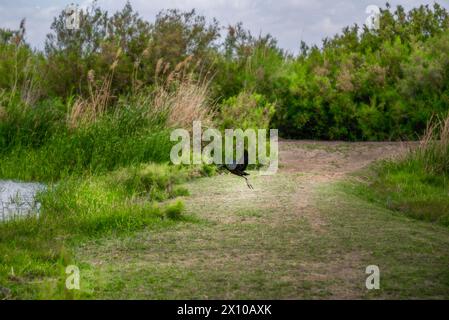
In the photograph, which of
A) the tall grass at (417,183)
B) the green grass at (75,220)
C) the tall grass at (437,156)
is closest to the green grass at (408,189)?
the tall grass at (417,183)

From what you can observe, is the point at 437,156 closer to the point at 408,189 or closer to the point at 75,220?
the point at 408,189

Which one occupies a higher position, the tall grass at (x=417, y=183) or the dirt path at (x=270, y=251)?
the tall grass at (x=417, y=183)

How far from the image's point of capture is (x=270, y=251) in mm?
6059

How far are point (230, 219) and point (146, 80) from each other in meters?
7.39

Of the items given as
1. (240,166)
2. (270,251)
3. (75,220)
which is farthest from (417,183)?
(75,220)

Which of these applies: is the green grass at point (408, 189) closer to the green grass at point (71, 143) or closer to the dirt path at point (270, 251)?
the dirt path at point (270, 251)

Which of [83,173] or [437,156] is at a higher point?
[437,156]

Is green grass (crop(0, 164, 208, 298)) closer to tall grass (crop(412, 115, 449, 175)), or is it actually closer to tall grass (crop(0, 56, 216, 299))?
tall grass (crop(0, 56, 216, 299))

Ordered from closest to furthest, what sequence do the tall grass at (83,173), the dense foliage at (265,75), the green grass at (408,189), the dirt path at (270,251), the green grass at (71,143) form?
the dirt path at (270,251) → the tall grass at (83,173) → the green grass at (408,189) → the green grass at (71,143) → the dense foliage at (265,75)

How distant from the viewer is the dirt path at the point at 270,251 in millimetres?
4930

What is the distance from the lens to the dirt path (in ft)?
16.2

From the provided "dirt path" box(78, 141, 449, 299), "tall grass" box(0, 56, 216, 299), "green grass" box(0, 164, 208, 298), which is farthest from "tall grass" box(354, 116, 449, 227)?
"green grass" box(0, 164, 208, 298)

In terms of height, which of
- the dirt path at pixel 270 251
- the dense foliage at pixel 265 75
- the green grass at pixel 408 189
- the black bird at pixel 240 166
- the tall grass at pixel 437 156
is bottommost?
the dirt path at pixel 270 251

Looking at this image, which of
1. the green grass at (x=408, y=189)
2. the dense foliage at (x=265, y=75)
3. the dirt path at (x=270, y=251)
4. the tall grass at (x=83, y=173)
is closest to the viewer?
the dirt path at (x=270, y=251)
